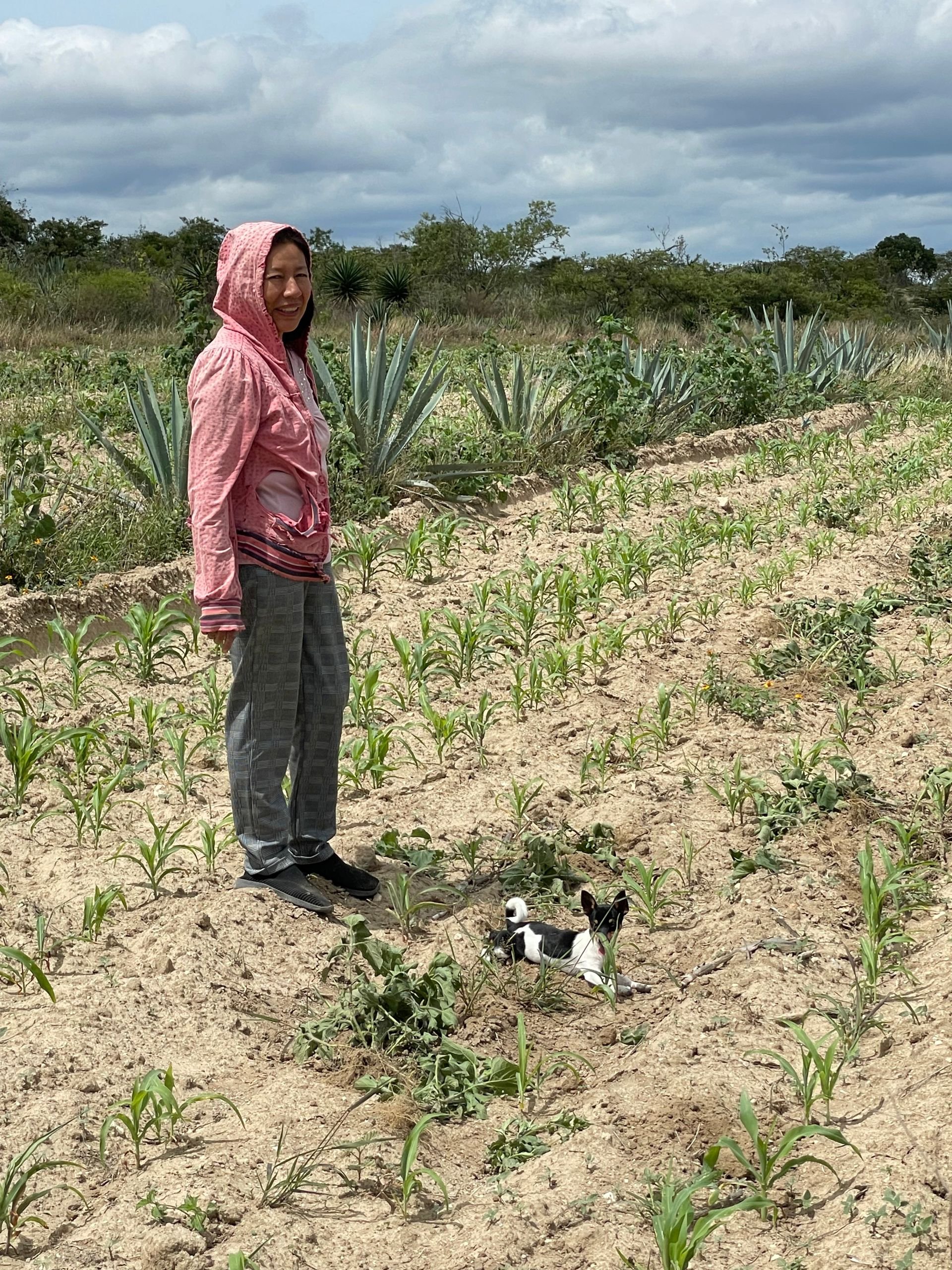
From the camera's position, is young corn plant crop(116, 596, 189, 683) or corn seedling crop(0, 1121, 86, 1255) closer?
corn seedling crop(0, 1121, 86, 1255)

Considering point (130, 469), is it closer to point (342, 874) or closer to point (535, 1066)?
point (342, 874)

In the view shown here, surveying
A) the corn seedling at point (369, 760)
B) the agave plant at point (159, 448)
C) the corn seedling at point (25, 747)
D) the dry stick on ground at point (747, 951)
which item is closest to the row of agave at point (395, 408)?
the agave plant at point (159, 448)

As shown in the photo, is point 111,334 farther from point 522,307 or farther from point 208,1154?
point 208,1154

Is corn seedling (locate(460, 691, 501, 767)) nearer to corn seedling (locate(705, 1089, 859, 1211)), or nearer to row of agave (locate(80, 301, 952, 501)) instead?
corn seedling (locate(705, 1089, 859, 1211))

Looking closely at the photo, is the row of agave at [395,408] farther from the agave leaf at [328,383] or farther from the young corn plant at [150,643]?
the young corn plant at [150,643]

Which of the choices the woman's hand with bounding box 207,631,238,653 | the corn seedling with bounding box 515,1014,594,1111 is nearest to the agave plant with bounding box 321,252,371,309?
the woman's hand with bounding box 207,631,238,653

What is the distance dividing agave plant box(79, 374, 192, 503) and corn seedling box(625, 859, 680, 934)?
167 inches

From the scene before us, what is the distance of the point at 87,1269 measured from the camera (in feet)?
7.53

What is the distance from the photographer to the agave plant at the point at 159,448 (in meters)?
7.26

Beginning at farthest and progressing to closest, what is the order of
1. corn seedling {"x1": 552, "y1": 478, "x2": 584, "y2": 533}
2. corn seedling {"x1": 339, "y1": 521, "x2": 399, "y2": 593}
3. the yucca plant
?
the yucca plant → corn seedling {"x1": 552, "y1": 478, "x2": 584, "y2": 533} → corn seedling {"x1": 339, "y1": 521, "x2": 399, "y2": 593}

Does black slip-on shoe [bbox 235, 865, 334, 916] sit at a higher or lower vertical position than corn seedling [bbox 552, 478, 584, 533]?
lower

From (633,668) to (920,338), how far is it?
19853 mm

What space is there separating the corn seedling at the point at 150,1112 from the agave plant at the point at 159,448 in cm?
488

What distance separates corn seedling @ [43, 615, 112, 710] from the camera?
5152mm
